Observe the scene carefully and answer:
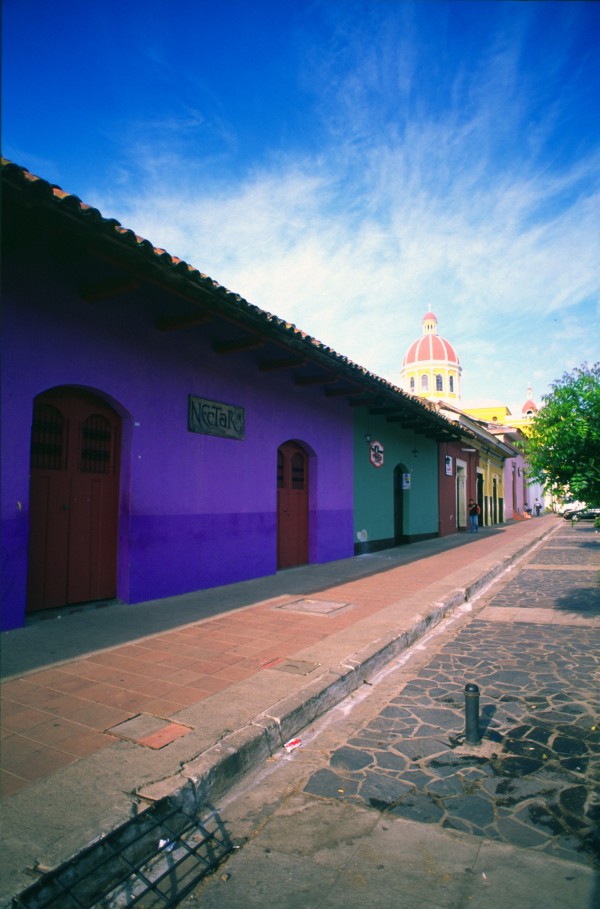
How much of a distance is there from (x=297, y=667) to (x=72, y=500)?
11.3ft

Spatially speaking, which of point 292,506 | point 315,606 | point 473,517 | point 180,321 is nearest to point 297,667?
point 315,606

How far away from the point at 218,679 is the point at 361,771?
151cm

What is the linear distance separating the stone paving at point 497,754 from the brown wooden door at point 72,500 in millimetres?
3980

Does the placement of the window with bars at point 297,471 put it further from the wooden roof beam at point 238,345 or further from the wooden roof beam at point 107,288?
the wooden roof beam at point 107,288

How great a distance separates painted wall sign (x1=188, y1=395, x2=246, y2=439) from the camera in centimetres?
784

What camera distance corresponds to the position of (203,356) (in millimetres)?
8047

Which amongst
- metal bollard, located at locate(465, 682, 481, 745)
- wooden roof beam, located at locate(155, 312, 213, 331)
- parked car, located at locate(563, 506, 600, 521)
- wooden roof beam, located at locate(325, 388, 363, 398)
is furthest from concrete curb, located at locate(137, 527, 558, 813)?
wooden roof beam, located at locate(325, 388, 363, 398)

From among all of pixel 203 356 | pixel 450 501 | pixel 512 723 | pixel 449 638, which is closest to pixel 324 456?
pixel 203 356

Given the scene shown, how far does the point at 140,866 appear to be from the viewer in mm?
2383

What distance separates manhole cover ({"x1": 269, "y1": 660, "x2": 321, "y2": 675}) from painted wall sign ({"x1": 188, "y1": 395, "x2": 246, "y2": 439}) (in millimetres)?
4027

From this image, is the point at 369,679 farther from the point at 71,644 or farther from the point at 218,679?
the point at 71,644


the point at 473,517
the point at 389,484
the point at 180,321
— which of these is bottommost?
the point at 473,517

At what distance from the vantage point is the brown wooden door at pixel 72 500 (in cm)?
601

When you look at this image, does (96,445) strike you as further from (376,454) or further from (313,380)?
(376,454)
